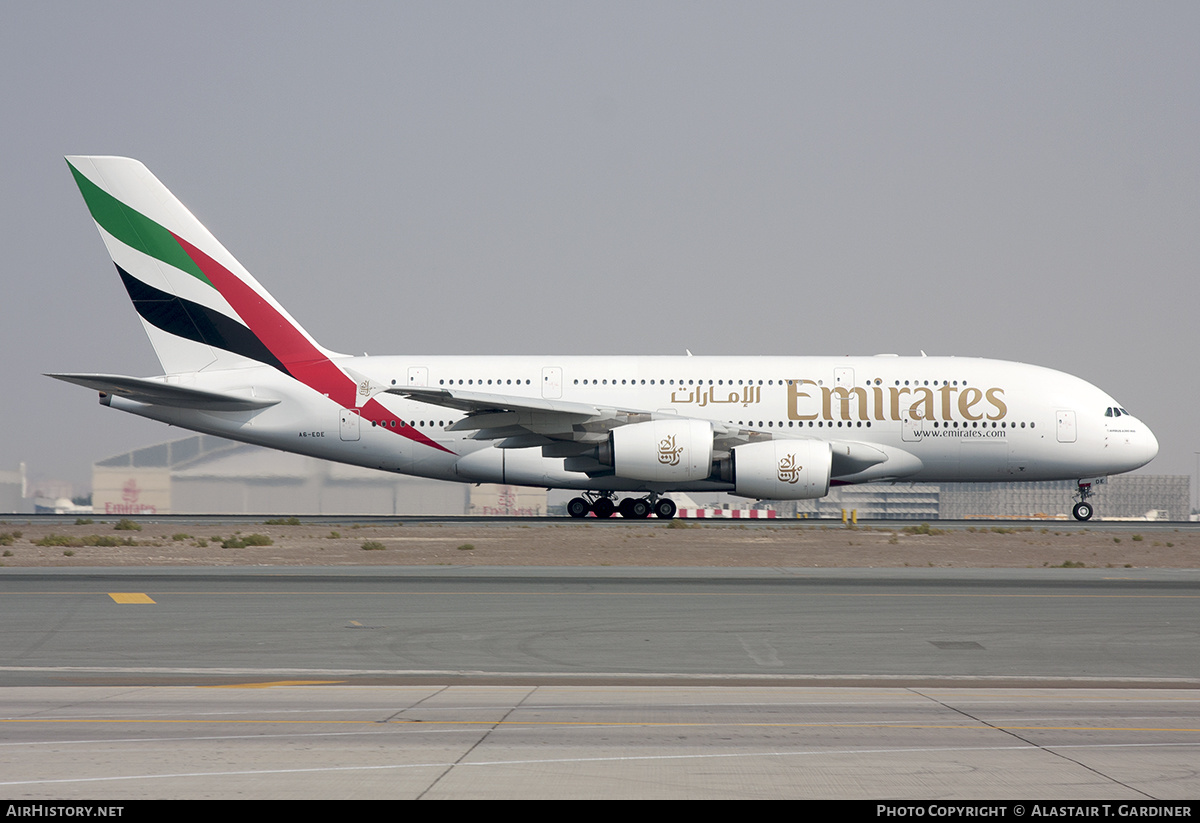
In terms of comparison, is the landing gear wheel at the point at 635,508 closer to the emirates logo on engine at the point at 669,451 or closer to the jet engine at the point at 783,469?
the emirates logo on engine at the point at 669,451

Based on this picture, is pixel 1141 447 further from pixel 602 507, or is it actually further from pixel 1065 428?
pixel 602 507

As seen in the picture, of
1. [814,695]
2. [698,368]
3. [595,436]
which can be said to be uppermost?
[698,368]

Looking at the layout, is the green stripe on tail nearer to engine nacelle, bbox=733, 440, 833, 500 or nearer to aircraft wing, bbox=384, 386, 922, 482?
aircraft wing, bbox=384, 386, 922, 482

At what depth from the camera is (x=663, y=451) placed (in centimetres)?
3106

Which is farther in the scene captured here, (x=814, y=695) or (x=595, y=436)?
(x=595, y=436)

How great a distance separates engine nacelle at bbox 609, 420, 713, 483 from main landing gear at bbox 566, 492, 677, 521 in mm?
3327

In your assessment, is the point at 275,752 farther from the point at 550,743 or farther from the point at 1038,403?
the point at 1038,403

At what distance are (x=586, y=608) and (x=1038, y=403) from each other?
2299 centimetres

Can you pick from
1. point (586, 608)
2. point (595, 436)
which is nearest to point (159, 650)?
point (586, 608)

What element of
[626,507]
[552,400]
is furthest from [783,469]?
[552,400]

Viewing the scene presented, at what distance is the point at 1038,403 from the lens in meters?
33.8

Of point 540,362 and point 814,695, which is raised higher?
point 540,362

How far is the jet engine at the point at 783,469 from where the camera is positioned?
31078mm
